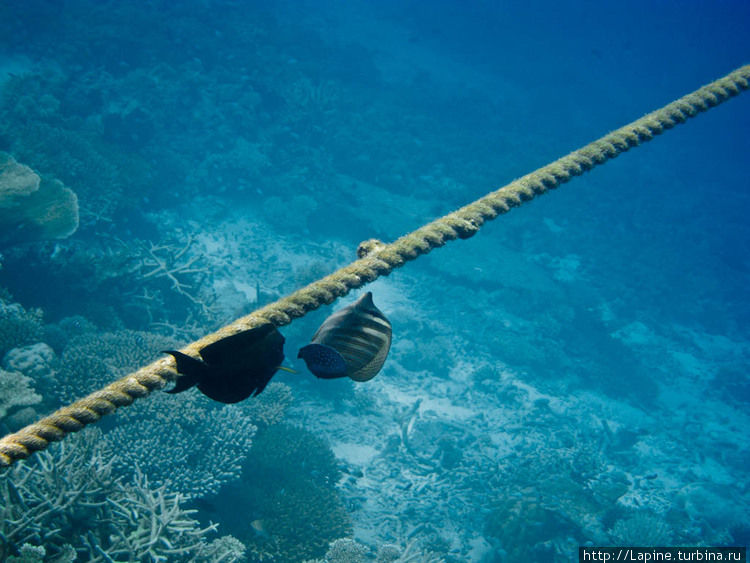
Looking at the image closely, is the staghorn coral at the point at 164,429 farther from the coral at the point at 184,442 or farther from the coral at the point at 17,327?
the coral at the point at 17,327

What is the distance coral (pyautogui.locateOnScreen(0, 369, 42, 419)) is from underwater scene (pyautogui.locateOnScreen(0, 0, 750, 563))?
0.03m

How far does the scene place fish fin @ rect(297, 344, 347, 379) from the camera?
1409 millimetres

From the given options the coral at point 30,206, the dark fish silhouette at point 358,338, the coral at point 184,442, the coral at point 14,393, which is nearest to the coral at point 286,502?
the coral at point 184,442

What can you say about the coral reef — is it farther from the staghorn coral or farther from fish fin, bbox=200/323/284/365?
fish fin, bbox=200/323/284/365

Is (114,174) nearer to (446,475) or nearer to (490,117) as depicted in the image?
(446,475)

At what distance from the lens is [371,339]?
5.40 ft

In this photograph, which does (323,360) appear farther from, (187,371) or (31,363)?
(31,363)

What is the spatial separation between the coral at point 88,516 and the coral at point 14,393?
27.8 inches

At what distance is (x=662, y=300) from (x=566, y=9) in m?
54.9

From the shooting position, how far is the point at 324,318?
11.1 m

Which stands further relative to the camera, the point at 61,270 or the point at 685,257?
the point at 685,257

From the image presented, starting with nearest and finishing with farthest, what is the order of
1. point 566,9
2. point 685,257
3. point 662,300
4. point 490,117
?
point 662,300 < point 685,257 < point 490,117 < point 566,9

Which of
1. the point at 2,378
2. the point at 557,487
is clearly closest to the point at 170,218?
the point at 2,378

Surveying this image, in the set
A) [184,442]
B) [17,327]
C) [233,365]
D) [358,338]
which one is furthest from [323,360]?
[17,327]
